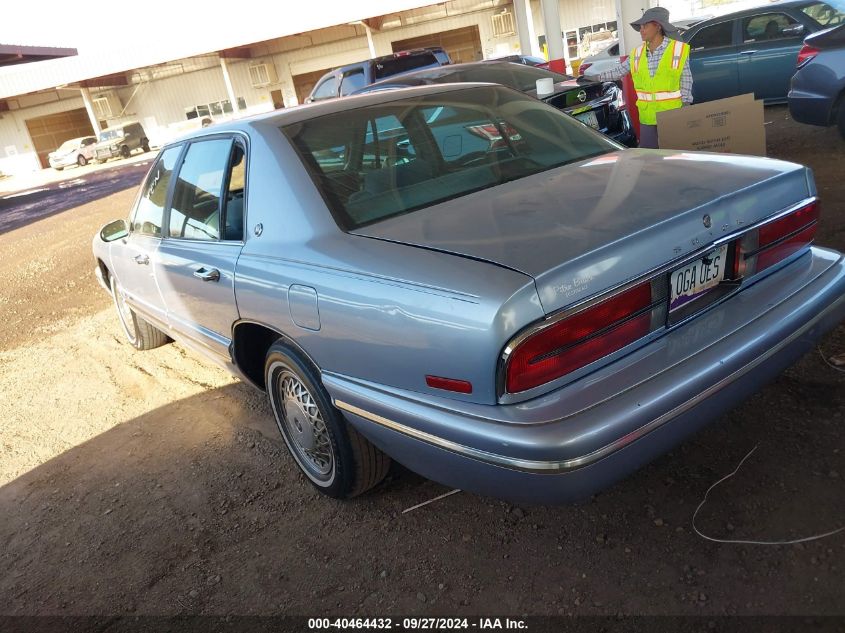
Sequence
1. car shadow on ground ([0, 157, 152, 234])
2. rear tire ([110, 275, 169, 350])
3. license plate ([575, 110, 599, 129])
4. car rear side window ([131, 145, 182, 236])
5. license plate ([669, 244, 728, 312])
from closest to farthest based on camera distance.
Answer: license plate ([669, 244, 728, 312])
car rear side window ([131, 145, 182, 236])
rear tire ([110, 275, 169, 350])
license plate ([575, 110, 599, 129])
car shadow on ground ([0, 157, 152, 234])

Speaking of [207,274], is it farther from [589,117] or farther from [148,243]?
[589,117]

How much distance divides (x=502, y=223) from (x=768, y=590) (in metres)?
1.41

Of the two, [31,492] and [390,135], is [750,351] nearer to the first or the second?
[390,135]

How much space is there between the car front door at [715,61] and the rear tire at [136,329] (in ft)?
26.0

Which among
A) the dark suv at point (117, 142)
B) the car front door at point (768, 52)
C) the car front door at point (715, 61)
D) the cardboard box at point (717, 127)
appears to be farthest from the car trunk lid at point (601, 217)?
the dark suv at point (117, 142)

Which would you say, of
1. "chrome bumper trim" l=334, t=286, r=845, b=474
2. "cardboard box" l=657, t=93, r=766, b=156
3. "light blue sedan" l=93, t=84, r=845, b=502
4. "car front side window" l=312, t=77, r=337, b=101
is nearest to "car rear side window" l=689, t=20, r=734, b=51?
"cardboard box" l=657, t=93, r=766, b=156

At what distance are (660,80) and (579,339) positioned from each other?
4185 millimetres

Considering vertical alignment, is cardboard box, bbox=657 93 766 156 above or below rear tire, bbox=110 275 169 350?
above

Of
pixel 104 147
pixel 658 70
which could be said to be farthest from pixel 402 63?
pixel 104 147

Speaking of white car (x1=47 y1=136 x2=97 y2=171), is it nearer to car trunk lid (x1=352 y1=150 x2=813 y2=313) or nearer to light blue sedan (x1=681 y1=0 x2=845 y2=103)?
light blue sedan (x1=681 y1=0 x2=845 y2=103)

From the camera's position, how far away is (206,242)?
3246 millimetres

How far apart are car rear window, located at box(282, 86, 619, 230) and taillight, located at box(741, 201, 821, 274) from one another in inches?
34.6

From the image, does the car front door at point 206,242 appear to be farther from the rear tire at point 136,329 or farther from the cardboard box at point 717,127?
the cardboard box at point 717,127

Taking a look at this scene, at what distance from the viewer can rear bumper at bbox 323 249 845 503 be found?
1936mm
